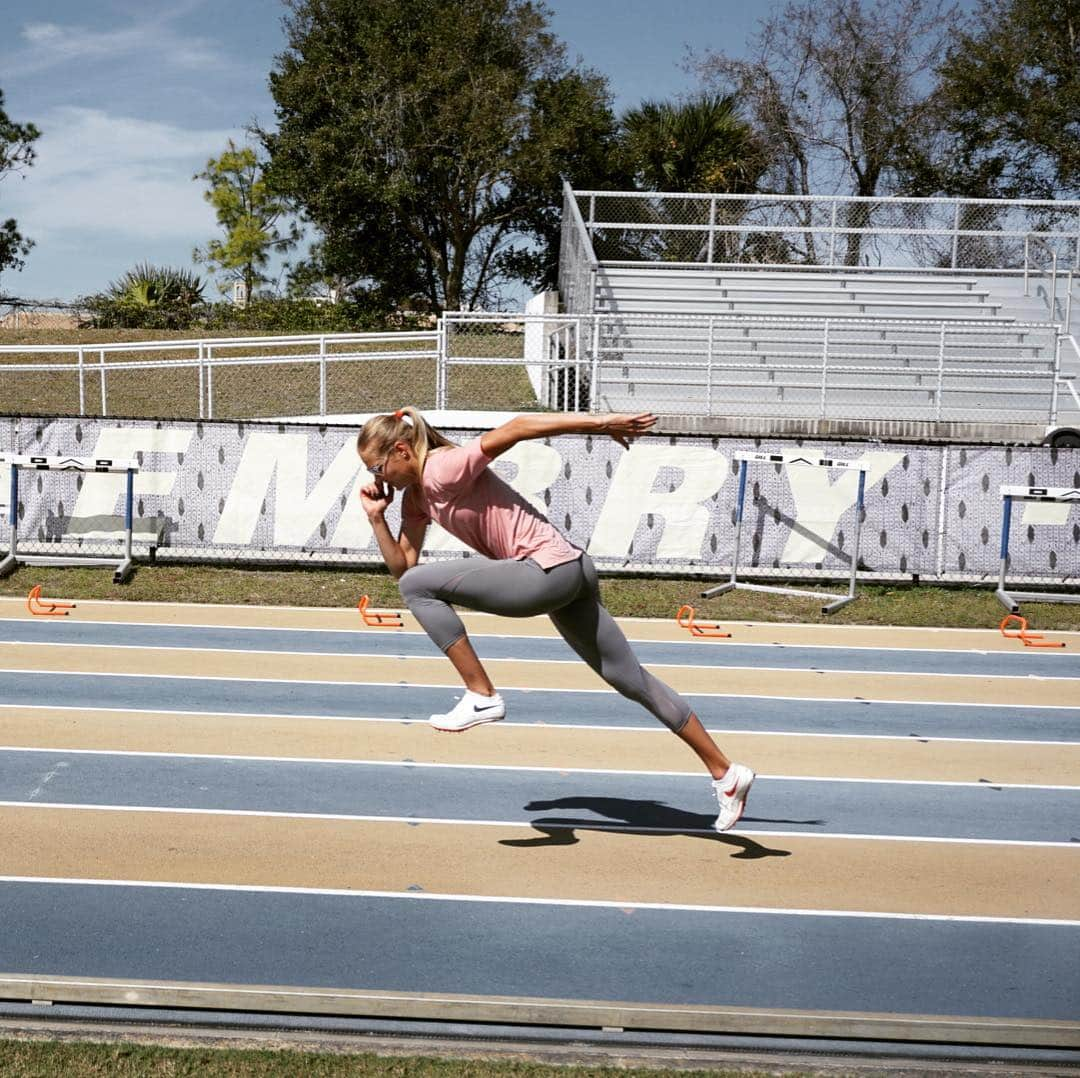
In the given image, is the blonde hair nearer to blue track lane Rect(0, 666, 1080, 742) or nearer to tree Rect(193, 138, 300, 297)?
blue track lane Rect(0, 666, 1080, 742)

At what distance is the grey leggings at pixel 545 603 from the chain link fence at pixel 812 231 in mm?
18714

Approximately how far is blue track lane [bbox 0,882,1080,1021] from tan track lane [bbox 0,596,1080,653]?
6.97 meters

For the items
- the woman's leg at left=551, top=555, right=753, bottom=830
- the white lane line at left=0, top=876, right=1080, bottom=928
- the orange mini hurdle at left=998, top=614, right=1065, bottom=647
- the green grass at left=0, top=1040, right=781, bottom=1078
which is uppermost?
the woman's leg at left=551, top=555, right=753, bottom=830

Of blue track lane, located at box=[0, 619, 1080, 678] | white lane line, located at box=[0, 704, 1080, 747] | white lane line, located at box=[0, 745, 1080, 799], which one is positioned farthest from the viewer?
blue track lane, located at box=[0, 619, 1080, 678]

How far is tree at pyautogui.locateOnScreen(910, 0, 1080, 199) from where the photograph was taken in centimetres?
3556

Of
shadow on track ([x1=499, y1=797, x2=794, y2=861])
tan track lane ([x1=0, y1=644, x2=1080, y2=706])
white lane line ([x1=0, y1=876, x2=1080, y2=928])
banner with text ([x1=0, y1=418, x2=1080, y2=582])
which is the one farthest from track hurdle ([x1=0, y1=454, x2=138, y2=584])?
white lane line ([x1=0, y1=876, x2=1080, y2=928])

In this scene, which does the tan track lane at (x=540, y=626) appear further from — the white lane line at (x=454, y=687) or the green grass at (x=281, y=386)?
the green grass at (x=281, y=386)

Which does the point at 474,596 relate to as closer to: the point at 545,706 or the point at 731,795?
the point at 731,795

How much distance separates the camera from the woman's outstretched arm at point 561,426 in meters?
5.01

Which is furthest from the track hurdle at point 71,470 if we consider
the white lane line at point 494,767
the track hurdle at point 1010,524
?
the track hurdle at point 1010,524

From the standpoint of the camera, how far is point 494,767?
25.1 ft

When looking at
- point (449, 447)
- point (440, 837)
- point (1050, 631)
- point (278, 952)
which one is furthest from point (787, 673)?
point (278, 952)

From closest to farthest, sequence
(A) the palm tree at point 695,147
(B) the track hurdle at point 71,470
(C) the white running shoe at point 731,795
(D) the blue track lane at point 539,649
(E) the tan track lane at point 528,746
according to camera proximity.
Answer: (C) the white running shoe at point 731,795 → (E) the tan track lane at point 528,746 → (D) the blue track lane at point 539,649 → (B) the track hurdle at point 71,470 → (A) the palm tree at point 695,147

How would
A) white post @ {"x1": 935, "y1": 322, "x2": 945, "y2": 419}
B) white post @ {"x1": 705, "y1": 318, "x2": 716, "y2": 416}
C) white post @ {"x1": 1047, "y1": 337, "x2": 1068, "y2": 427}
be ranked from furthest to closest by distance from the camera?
1. white post @ {"x1": 1047, "y1": 337, "x2": 1068, "y2": 427}
2. white post @ {"x1": 935, "y1": 322, "x2": 945, "y2": 419}
3. white post @ {"x1": 705, "y1": 318, "x2": 716, "y2": 416}
